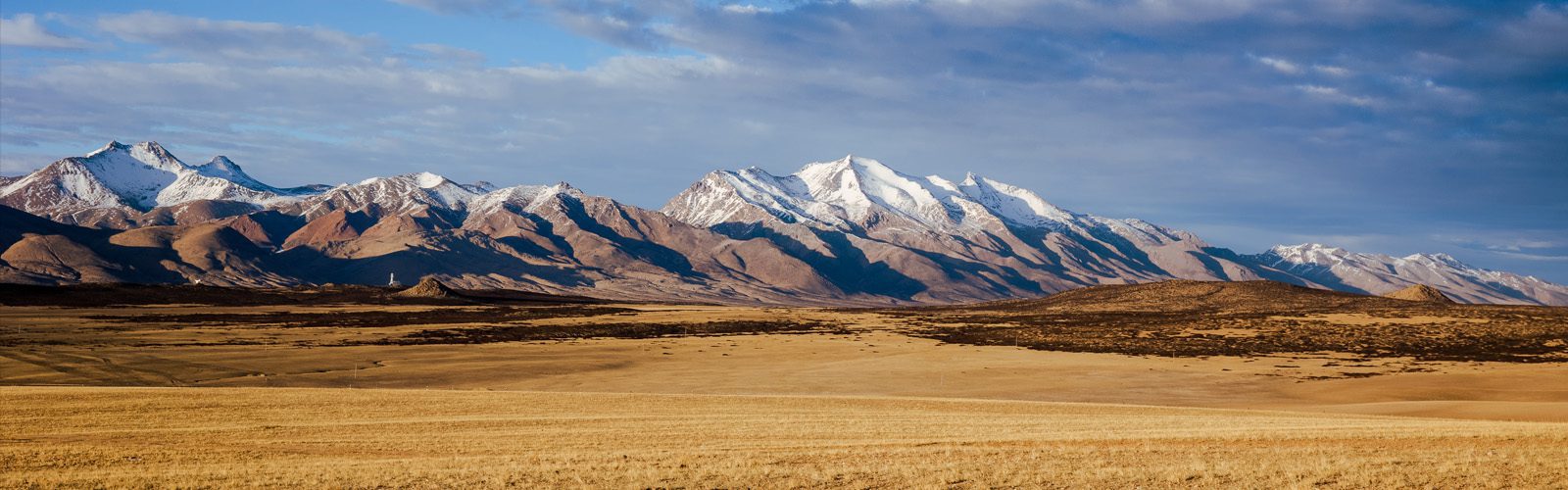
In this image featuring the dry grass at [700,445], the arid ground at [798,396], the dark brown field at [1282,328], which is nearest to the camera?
the dry grass at [700,445]

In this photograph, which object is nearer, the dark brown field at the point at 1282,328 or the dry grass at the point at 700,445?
the dry grass at the point at 700,445

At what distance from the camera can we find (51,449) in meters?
23.5

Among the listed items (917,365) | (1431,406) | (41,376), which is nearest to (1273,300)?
(917,365)

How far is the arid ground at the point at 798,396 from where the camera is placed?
21.5 meters

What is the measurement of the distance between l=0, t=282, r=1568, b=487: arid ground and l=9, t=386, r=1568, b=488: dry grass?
130 millimetres

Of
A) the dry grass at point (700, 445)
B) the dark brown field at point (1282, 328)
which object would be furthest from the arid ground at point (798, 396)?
the dark brown field at point (1282, 328)

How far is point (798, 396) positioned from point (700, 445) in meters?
20.8

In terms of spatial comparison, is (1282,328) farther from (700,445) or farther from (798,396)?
(700,445)

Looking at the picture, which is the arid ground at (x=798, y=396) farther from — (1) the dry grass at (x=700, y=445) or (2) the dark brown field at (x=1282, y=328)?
(2) the dark brown field at (x=1282, y=328)

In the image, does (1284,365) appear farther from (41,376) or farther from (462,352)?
(41,376)

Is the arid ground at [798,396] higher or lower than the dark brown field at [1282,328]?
lower

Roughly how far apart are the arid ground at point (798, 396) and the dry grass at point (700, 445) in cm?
13

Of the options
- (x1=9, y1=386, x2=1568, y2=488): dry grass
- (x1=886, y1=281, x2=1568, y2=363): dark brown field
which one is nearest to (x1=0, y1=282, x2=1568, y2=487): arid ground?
(x1=9, y1=386, x2=1568, y2=488): dry grass

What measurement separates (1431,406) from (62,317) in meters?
114
